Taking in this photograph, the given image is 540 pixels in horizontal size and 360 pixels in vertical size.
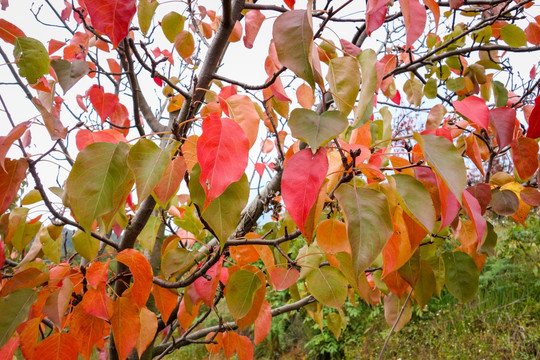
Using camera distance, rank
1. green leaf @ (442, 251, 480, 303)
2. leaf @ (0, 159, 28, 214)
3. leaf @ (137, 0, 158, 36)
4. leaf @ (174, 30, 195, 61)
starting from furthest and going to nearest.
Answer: leaf @ (174, 30, 195, 61), leaf @ (137, 0, 158, 36), green leaf @ (442, 251, 480, 303), leaf @ (0, 159, 28, 214)

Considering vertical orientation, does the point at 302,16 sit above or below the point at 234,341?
above

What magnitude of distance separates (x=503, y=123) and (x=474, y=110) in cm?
10

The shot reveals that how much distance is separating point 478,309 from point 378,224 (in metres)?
4.00

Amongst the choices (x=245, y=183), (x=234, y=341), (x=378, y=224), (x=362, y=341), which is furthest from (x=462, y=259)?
(x=362, y=341)

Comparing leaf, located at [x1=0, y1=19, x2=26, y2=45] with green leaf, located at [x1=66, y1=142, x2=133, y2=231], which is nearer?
green leaf, located at [x1=66, y1=142, x2=133, y2=231]

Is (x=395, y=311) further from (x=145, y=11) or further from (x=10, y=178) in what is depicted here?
(x=145, y=11)

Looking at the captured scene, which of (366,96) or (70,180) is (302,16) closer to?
(366,96)

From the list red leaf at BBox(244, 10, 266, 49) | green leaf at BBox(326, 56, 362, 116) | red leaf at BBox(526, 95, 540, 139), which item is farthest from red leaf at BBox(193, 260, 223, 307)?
red leaf at BBox(526, 95, 540, 139)

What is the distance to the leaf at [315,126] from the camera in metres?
0.50

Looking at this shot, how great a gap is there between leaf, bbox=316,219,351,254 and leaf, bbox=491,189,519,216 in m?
0.42

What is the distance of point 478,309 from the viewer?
380 cm

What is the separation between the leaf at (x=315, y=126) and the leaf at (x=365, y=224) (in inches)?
3.6

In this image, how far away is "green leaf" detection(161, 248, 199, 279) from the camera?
88 centimetres

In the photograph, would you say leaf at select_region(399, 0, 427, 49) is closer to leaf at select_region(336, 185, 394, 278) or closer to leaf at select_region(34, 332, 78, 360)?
leaf at select_region(336, 185, 394, 278)
